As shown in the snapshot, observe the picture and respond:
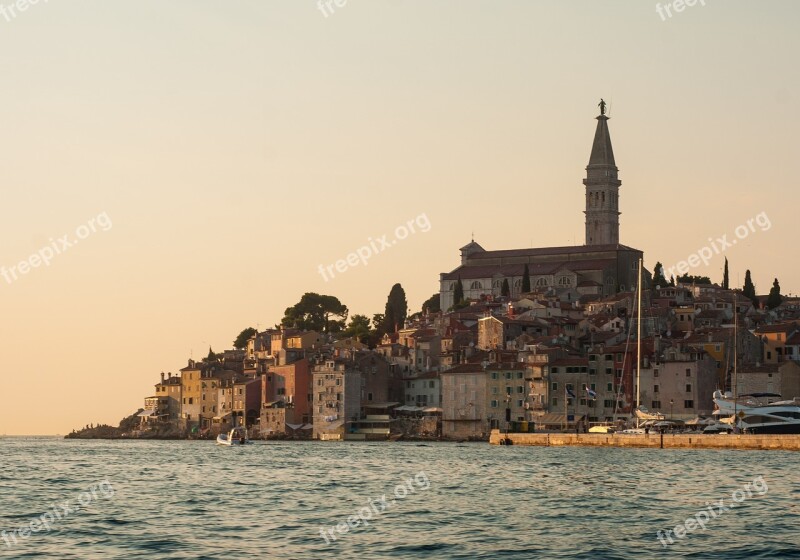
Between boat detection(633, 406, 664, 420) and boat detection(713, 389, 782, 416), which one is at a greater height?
boat detection(713, 389, 782, 416)

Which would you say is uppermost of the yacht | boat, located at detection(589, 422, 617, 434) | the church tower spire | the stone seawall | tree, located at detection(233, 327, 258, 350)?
the church tower spire

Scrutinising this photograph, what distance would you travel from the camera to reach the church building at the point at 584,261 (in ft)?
501

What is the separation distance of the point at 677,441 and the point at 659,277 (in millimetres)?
69094

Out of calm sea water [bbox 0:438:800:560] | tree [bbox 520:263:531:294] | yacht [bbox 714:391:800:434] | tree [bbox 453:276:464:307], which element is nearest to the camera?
calm sea water [bbox 0:438:800:560]

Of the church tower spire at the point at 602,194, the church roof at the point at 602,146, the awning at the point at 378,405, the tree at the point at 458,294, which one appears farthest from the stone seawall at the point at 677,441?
the church roof at the point at 602,146

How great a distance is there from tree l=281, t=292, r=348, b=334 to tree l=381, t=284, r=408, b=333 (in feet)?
30.7

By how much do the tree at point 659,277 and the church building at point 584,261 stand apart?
1145mm

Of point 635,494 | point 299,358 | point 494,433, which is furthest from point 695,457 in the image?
point 299,358

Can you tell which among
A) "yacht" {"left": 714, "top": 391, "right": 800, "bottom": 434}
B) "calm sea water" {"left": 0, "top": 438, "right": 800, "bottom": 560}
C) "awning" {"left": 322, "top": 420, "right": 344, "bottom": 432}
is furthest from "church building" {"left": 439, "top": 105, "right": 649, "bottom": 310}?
"calm sea water" {"left": 0, "top": 438, "right": 800, "bottom": 560}

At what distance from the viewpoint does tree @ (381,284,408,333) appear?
497 feet

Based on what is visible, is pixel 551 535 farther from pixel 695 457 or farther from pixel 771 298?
pixel 771 298

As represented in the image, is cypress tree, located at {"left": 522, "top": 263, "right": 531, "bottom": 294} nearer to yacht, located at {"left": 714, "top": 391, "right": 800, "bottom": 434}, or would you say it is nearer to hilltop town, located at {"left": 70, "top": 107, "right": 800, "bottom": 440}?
hilltop town, located at {"left": 70, "top": 107, "right": 800, "bottom": 440}

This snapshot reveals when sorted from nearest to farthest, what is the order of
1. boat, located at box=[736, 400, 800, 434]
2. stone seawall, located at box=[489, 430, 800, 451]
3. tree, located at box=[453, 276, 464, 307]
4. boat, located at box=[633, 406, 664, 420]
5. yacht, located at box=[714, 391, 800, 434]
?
stone seawall, located at box=[489, 430, 800, 451] < boat, located at box=[736, 400, 800, 434] < yacht, located at box=[714, 391, 800, 434] < boat, located at box=[633, 406, 664, 420] < tree, located at box=[453, 276, 464, 307]

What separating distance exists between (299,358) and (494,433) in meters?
37.8
